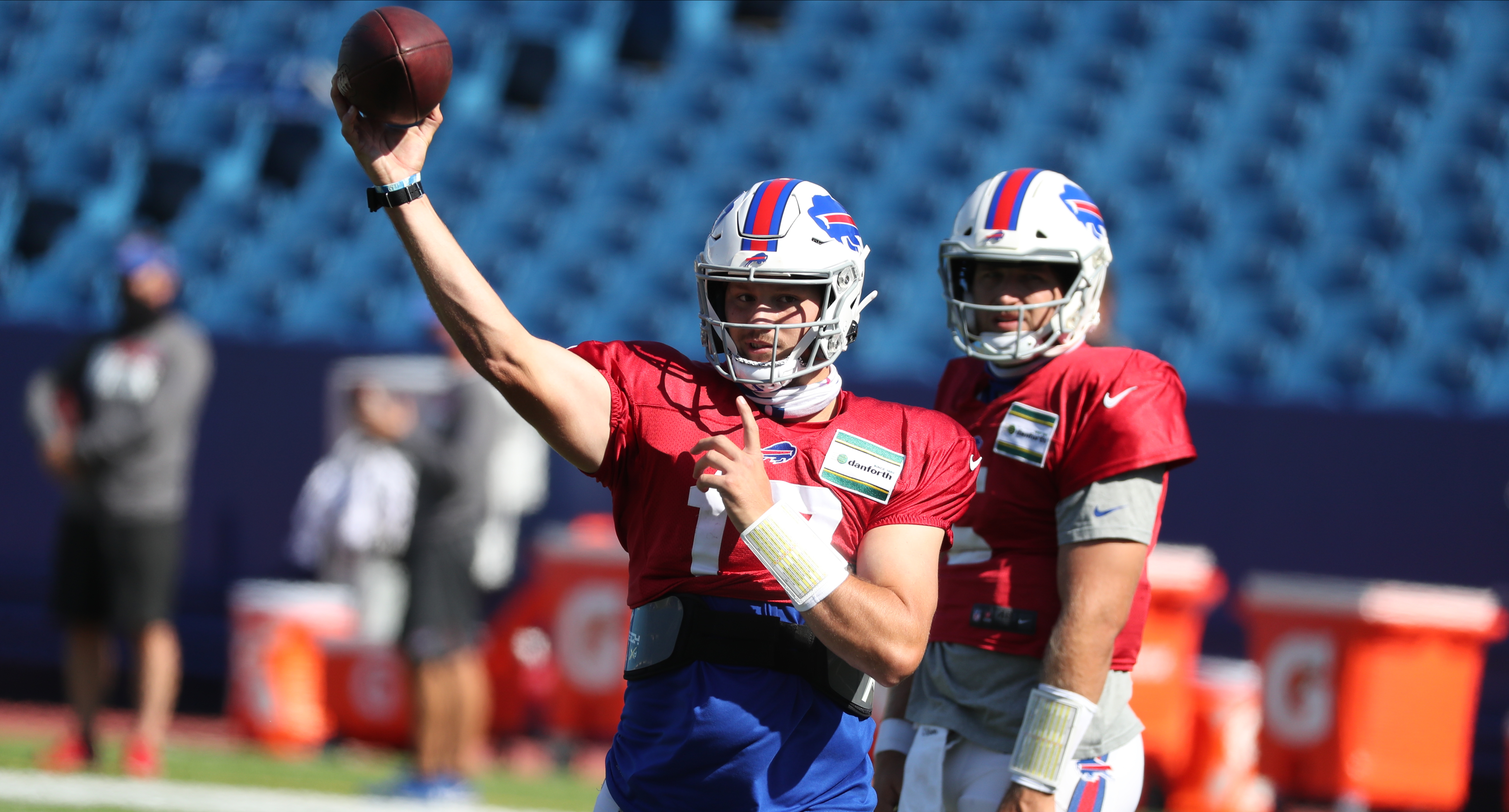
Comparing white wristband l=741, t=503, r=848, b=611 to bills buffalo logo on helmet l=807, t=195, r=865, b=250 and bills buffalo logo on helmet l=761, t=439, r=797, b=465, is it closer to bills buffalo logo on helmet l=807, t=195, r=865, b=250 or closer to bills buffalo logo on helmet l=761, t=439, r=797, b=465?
bills buffalo logo on helmet l=761, t=439, r=797, b=465

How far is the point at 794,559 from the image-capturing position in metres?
2.02

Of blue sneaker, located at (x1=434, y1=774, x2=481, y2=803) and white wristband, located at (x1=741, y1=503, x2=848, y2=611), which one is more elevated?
white wristband, located at (x1=741, y1=503, x2=848, y2=611)

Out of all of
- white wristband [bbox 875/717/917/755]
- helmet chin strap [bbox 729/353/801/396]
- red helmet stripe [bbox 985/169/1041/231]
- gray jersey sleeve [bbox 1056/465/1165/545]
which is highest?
red helmet stripe [bbox 985/169/1041/231]

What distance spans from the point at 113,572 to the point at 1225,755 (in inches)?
181

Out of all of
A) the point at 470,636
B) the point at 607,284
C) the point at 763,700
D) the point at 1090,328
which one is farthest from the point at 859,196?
the point at 763,700

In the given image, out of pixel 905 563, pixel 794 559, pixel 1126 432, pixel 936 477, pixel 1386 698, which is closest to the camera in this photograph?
pixel 794 559

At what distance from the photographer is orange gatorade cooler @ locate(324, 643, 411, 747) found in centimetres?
693

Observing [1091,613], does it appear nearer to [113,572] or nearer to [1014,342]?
[1014,342]

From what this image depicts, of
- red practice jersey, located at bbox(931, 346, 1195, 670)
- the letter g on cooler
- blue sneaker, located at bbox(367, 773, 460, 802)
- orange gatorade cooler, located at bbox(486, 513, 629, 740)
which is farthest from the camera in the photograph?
orange gatorade cooler, located at bbox(486, 513, 629, 740)

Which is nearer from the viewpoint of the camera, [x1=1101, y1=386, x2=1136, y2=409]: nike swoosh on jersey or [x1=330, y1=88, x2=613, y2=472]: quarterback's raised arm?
[x1=330, y1=88, x2=613, y2=472]: quarterback's raised arm

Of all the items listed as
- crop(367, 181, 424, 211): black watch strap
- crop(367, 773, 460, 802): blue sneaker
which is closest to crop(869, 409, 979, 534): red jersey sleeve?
crop(367, 181, 424, 211): black watch strap

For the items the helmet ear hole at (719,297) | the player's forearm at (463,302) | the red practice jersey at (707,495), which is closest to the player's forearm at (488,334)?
the player's forearm at (463,302)

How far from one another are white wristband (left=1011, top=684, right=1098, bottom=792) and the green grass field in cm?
353

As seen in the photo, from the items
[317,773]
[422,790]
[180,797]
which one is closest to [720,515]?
[422,790]
